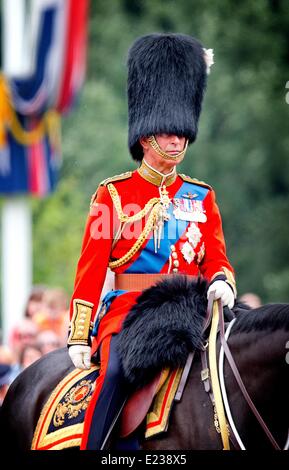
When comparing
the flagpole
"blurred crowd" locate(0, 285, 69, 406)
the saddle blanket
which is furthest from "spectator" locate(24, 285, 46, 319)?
the flagpole

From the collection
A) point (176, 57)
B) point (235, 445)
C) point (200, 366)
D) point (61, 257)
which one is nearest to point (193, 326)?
point (200, 366)

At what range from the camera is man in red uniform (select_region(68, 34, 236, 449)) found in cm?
652

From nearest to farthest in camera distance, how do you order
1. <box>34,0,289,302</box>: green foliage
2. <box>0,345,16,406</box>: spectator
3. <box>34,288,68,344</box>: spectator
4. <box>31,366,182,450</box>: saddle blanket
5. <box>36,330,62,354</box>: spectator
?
1. <box>31,366,182,450</box>: saddle blanket
2. <box>0,345,16,406</box>: spectator
3. <box>36,330,62,354</box>: spectator
4. <box>34,288,68,344</box>: spectator
5. <box>34,0,289,302</box>: green foliage

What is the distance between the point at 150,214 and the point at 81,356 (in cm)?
78

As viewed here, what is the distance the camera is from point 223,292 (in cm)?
621

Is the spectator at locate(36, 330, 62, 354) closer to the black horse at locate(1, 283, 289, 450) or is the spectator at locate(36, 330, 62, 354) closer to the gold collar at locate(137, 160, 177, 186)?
the gold collar at locate(137, 160, 177, 186)

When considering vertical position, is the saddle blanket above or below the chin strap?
below

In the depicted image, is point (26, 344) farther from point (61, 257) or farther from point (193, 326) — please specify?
point (61, 257)

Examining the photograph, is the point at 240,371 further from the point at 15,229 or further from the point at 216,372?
the point at 15,229

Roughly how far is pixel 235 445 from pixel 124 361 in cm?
72

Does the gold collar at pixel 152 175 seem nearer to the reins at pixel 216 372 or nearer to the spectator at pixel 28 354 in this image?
the reins at pixel 216 372

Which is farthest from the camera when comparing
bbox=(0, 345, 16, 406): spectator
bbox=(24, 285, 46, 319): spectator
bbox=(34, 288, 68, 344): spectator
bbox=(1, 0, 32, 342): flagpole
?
bbox=(1, 0, 32, 342): flagpole

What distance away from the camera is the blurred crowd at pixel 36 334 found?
1038 cm

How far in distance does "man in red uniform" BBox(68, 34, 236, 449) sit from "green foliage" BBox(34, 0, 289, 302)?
18.4 metres
